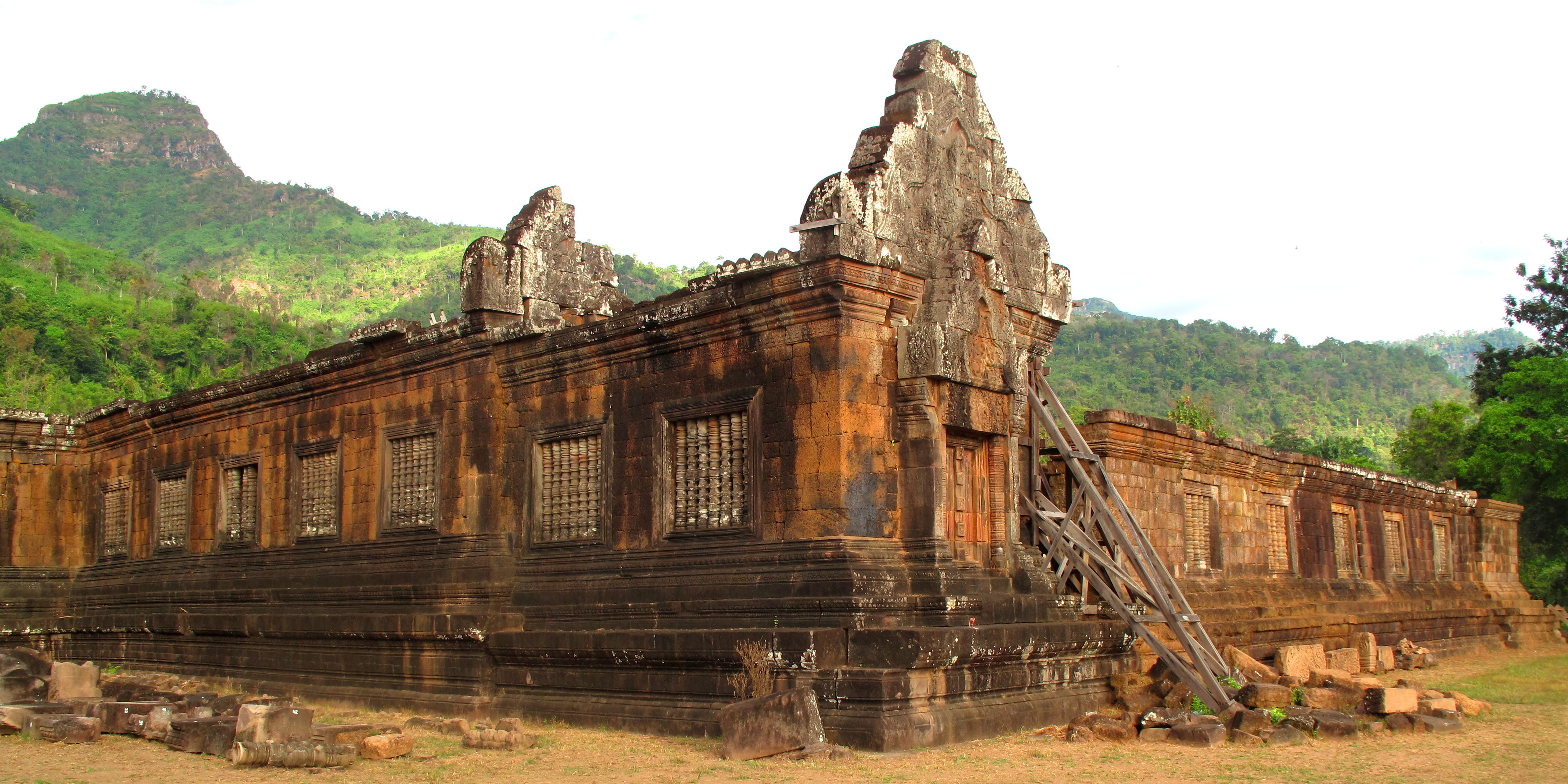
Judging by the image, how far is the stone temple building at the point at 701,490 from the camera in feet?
31.8

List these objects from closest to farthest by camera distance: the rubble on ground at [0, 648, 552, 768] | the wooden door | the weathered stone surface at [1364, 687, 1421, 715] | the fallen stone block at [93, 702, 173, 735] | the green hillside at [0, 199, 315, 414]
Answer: the rubble on ground at [0, 648, 552, 768]
the weathered stone surface at [1364, 687, 1421, 715]
the fallen stone block at [93, 702, 173, 735]
the wooden door
the green hillside at [0, 199, 315, 414]

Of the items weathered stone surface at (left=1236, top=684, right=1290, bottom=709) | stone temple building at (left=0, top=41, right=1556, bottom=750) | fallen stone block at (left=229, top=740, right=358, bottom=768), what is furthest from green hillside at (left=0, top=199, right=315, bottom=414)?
weathered stone surface at (left=1236, top=684, right=1290, bottom=709)

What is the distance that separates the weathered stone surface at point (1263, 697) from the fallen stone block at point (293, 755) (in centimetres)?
658

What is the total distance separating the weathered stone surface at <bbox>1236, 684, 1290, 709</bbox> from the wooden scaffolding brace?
159 mm

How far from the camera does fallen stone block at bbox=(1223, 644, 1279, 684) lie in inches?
464

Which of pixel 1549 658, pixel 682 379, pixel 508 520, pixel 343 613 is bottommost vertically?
pixel 1549 658

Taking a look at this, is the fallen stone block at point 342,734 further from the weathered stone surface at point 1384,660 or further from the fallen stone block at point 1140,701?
the weathered stone surface at point 1384,660

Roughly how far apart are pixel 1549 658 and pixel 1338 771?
16633mm

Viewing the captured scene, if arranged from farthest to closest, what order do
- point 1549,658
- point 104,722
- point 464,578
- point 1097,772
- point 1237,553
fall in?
point 1549,658, point 1237,553, point 464,578, point 104,722, point 1097,772

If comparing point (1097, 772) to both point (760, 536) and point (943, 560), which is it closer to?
point (943, 560)

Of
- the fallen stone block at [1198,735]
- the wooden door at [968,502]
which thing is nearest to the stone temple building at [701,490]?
the wooden door at [968,502]

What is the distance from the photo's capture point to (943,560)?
32.4 feet

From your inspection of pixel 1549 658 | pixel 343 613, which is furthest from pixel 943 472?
pixel 1549 658

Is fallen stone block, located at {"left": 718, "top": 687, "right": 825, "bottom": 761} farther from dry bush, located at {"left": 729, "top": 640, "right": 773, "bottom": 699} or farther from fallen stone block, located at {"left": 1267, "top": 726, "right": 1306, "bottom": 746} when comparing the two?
fallen stone block, located at {"left": 1267, "top": 726, "right": 1306, "bottom": 746}
